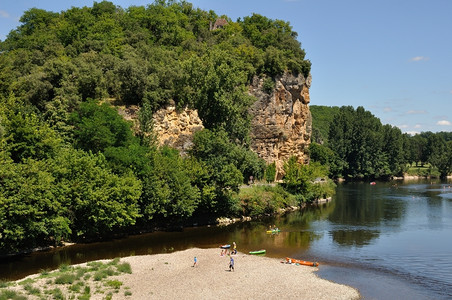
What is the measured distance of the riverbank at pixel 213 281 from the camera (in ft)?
95.2

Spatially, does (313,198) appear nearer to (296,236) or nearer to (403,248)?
(296,236)

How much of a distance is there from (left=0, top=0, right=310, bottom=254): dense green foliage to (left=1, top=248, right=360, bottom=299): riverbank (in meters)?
7.91

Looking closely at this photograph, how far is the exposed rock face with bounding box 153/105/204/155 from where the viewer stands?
197 ft

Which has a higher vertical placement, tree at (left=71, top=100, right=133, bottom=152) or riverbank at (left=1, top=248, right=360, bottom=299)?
tree at (left=71, top=100, right=133, bottom=152)

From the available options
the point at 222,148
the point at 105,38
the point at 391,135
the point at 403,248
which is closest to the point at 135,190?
Answer: the point at 222,148

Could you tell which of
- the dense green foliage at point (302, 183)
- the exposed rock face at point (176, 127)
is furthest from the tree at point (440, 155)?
the exposed rock face at point (176, 127)

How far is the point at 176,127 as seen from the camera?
61688 mm

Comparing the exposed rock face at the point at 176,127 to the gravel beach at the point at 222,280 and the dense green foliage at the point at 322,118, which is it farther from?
the dense green foliage at the point at 322,118

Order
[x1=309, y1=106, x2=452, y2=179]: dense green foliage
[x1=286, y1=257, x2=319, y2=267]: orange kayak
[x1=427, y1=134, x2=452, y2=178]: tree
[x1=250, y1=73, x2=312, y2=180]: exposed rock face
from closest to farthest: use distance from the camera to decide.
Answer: [x1=286, y1=257, x2=319, y2=267]: orange kayak
[x1=250, y1=73, x2=312, y2=180]: exposed rock face
[x1=309, y1=106, x2=452, y2=179]: dense green foliage
[x1=427, y1=134, x2=452, y2=178]: tree

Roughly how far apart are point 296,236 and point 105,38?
148 ft

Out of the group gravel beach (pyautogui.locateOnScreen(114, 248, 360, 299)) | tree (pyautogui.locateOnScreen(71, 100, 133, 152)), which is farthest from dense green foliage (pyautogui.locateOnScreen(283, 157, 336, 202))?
gravel beach (pyautogui.locateOnScreen(114, 248, 360, 299))

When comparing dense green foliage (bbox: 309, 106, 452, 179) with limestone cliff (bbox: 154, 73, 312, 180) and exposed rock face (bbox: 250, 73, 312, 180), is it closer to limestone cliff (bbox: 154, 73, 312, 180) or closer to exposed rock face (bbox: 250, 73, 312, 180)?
limestone cliff (bbox: 154, 73, 312, 180)

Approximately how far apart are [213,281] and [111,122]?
23.8 m

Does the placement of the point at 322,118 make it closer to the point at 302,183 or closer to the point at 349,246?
the point at 302,183
